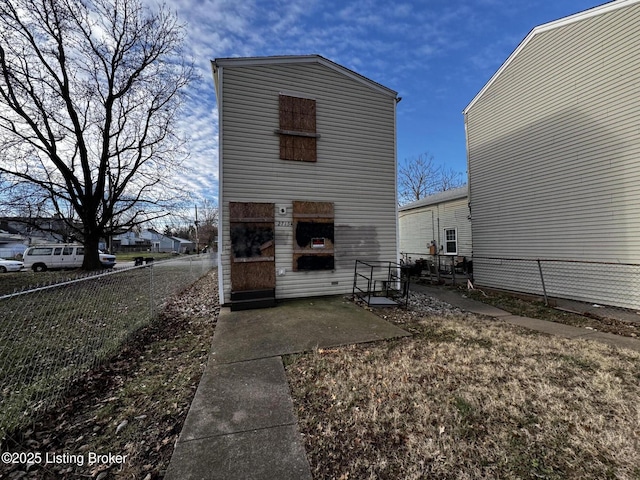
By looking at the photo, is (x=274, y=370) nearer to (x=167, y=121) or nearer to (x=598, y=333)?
(x=598, y=333)

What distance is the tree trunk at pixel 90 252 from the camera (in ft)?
50.6

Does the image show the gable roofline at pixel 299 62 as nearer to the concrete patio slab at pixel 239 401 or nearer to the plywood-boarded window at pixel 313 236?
the plywood-boarded window at pixel 313 236

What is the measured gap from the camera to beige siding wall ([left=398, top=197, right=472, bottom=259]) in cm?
1311

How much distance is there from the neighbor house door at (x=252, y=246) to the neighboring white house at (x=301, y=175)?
0.02 metres

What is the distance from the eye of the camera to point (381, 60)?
10109 millimetres

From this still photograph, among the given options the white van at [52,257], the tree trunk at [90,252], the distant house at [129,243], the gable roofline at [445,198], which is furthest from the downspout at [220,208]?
→ the distant house at [129,243]

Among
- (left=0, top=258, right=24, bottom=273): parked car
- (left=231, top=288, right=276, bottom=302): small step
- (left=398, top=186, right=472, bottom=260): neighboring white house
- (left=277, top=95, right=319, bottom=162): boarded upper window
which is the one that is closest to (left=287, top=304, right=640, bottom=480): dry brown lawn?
(left=231, top=288, right=276, bottom=302): small step

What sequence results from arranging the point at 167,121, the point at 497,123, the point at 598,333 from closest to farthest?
the point at 598,333 → the point at 497,123 → the point at 167,121

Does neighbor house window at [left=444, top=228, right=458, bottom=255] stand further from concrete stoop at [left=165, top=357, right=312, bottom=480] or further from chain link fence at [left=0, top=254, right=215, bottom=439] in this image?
concrete stoop at [left=165, top=357, right=312, bottom=480]

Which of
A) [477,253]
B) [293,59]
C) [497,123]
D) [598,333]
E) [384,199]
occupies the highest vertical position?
[293,59]

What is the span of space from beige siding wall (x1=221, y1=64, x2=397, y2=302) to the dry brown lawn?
362cm

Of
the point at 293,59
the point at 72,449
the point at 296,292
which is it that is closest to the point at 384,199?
the point at 296,292

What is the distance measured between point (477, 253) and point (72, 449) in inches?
460

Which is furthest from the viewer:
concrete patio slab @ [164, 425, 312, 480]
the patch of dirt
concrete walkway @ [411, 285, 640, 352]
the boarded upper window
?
the boarded upper window
